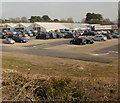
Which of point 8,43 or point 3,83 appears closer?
point 3,83

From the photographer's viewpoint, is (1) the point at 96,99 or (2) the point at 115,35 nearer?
(1) the point at 96,99

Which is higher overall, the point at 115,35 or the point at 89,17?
the point at 89,17

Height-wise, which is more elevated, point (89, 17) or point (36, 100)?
point (89, 17)

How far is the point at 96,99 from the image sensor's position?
5480 millimetres

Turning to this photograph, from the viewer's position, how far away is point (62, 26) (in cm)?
7388

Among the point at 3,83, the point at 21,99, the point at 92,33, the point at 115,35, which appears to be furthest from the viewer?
the point at 92,33

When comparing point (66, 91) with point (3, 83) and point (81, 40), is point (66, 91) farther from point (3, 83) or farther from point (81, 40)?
point (81, 40)

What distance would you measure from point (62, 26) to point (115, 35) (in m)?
31.7

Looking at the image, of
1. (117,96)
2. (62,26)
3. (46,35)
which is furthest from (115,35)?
(117,96)

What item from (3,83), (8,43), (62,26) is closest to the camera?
(3,83)

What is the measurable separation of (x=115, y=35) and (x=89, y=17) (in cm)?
6978

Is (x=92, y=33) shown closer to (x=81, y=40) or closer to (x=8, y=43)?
(x=81, y=40)

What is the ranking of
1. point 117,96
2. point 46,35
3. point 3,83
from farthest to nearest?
point 46,35 < point 3,83 < point 117,96

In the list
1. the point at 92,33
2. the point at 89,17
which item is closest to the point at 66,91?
the point at 92,33
